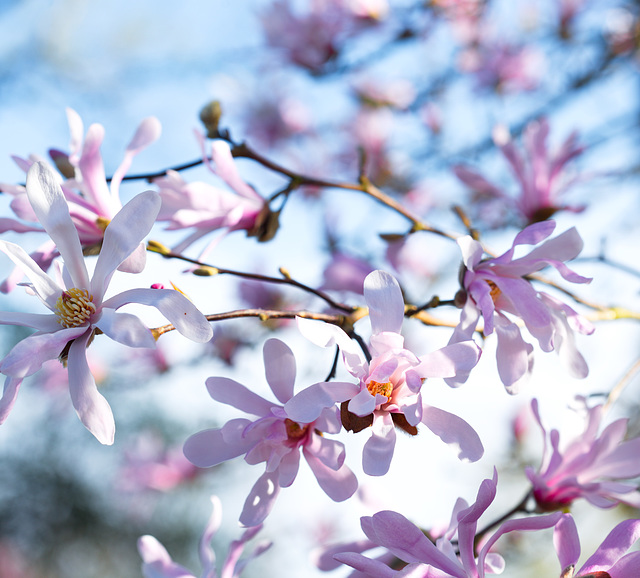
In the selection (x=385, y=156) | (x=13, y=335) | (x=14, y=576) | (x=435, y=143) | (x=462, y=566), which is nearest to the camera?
(x=462, y=566)

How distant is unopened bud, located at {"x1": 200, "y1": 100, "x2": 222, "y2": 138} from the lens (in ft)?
2.26

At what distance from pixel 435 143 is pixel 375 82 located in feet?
1.55

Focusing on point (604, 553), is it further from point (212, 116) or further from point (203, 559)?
point (212, 116)

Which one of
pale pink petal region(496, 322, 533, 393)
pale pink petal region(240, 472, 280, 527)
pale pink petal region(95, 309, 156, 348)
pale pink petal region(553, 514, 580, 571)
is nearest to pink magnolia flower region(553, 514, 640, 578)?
pale pink petal region(553, 514, 580, 571)

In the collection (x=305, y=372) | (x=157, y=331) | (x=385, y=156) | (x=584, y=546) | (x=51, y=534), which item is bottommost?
(x=51, y=534)

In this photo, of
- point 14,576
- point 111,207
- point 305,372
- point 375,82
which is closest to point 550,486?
point 111,207

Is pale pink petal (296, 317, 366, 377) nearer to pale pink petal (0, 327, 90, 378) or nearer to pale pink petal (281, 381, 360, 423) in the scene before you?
pale pink petal (281, 381, 360, 423)

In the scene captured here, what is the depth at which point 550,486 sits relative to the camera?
0.62m

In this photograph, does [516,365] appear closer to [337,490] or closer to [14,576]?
[337,490]

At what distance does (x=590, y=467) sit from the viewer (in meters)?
0.59

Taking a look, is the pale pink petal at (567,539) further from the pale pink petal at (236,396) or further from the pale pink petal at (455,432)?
the pale pink petal at (236,396)

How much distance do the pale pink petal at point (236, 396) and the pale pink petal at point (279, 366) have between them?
18 mm

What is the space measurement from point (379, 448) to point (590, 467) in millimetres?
305

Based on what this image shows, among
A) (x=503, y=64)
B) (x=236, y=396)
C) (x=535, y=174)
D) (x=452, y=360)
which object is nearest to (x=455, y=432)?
(x=452, y=360)
